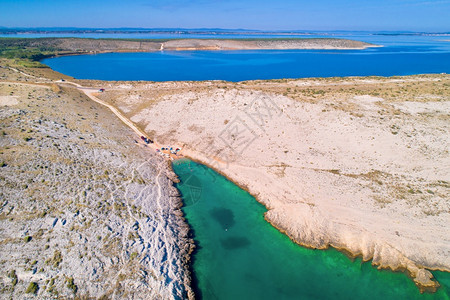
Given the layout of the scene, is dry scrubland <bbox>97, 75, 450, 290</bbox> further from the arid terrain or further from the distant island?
the distant island

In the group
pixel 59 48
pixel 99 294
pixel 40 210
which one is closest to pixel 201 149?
pixel 40 210

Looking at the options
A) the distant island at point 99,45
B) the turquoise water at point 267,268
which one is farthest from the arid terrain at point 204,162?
the distant island at point 99,45

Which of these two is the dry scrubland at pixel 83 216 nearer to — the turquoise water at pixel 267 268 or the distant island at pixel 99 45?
the turquoise water at pixel 267 268

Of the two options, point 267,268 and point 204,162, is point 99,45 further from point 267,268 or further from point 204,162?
point 267,268

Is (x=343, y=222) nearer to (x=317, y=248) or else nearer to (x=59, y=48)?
(x=317, y=248)

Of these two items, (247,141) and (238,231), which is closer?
(238,231)

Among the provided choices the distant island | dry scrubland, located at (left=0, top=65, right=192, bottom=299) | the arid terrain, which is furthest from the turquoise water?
the distant island
